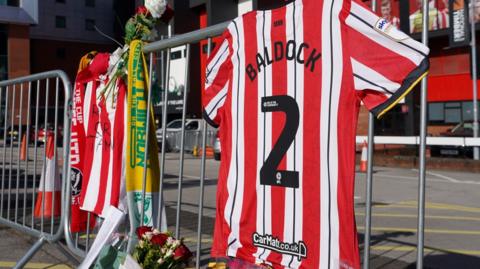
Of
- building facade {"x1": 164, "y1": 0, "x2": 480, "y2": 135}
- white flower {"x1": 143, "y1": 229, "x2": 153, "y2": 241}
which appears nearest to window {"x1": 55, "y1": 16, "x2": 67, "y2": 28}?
building facade {"x1": 164, "y1": 0, "x2": 480, "y2": 135}

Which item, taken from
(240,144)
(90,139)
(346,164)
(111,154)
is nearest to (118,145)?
(111,154)

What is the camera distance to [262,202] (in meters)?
2.76

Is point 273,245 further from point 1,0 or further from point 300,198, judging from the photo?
point 1,0

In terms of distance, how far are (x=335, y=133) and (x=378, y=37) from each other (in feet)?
1.49

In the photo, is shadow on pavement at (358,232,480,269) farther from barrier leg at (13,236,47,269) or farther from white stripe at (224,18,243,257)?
barrier leg at (13,236,47,269)

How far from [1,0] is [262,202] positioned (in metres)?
49.4

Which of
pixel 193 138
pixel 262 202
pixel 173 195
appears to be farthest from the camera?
pixel 193 138

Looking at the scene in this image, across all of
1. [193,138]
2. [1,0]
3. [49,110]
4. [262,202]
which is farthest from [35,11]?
[262,202]

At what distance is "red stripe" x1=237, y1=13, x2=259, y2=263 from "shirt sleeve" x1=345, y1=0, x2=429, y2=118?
0.62 metres

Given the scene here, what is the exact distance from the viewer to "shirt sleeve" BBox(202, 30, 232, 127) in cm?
304

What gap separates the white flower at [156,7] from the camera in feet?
12.7

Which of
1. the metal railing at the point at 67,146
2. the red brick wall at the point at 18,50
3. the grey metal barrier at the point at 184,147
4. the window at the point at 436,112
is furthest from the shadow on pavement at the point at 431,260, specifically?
the red brick wall at the point at 18,50

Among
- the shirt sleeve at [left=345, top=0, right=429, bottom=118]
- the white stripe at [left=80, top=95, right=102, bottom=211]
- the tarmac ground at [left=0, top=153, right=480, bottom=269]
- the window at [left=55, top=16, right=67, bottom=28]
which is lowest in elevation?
the tarmac ground at [left=0, top=153, right=480, bottom=269]

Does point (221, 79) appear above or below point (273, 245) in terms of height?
above
